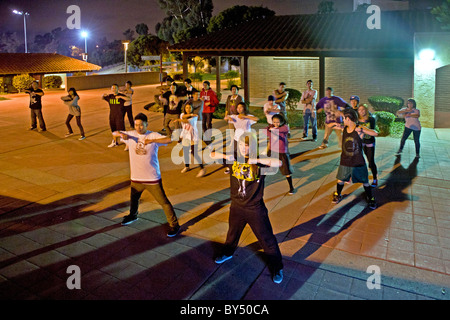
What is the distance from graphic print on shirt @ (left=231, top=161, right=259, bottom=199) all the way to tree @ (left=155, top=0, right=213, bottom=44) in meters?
43.6

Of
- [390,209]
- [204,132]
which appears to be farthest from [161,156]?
[390,209]

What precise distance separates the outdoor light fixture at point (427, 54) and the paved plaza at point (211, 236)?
4.90m

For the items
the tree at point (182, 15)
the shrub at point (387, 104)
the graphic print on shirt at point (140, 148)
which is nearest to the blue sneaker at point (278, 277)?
the graphic print on shirt at point (140, 148)

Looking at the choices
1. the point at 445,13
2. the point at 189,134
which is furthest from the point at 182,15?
the point at 189,134

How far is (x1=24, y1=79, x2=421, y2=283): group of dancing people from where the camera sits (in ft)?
13.6

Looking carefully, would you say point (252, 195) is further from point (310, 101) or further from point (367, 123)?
point (310, 101)

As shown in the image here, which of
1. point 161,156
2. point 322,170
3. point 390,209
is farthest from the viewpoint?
point 161,156

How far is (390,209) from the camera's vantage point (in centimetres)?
603

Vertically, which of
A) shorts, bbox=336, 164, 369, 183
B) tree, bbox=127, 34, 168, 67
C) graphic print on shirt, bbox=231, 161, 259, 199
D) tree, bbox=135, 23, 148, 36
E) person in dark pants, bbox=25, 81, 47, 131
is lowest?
shorts, bbox=336, 164, 369, 183

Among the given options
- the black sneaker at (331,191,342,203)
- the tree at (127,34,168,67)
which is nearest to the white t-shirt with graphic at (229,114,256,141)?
the black sneaker at (331,191,342,203)

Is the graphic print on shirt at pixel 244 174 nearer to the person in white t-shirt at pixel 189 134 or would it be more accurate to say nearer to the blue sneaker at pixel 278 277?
the blue sneaker at pixel 278 277

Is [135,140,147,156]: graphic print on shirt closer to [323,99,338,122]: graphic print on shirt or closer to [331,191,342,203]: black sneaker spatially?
[331,191,342,203]: black sneaker

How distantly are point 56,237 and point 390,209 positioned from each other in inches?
198
